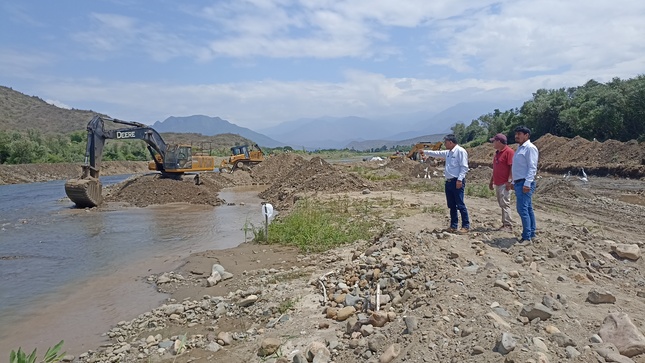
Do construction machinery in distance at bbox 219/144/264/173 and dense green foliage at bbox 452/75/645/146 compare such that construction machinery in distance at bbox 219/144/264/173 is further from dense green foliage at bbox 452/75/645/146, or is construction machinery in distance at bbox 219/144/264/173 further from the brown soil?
dense green foliage at bbox 452/75/645/146

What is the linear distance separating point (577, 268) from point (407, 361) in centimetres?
361

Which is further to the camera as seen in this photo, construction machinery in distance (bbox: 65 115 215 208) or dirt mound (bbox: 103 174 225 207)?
dirt mound (bbox: 103 174 225 207)

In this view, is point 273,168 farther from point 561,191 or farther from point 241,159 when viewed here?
point 561,191

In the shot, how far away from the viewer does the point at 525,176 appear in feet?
22.2

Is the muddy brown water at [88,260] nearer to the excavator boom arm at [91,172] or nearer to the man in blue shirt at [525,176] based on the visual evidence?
the excavator boom arm at [91,172]

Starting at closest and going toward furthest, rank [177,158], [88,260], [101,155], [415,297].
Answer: [415,297], [88,260], [101,155], [177,158]

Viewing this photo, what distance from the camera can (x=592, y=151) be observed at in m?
28.0

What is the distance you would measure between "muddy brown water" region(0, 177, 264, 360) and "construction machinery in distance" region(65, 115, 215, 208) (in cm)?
88

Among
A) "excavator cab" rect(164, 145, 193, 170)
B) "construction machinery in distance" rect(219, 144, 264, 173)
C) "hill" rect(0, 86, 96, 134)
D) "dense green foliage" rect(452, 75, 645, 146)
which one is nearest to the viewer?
"excavator cab" rect(164, 145, 193, 170)

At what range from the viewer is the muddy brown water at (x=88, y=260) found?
20.6 feet

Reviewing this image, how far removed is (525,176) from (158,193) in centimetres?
1809

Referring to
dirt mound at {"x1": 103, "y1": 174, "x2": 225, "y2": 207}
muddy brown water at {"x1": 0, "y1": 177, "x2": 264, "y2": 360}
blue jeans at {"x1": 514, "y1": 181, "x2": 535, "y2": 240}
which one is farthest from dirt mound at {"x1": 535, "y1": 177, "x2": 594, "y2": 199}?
dirt mound at {"x1": 103, "y1": 174, "x2": 225, "y2": 207}

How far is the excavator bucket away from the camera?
18.7 m

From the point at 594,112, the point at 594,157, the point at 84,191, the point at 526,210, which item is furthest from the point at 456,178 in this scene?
the point at 594,112
